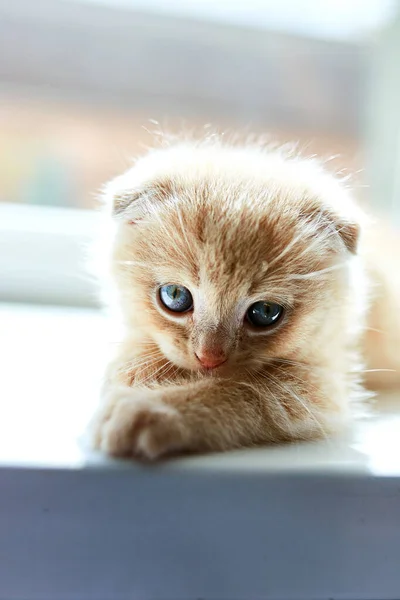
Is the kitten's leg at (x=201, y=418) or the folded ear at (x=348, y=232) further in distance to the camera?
the folded ear at (x=348, y=232)

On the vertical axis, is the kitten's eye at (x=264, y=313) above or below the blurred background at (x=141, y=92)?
below

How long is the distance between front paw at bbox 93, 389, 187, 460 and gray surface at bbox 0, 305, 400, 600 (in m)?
0.02

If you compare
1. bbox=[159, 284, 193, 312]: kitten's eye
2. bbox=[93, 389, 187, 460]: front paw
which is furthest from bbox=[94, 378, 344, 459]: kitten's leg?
bbox=[159, 284, 193, 312]: kitten's eye

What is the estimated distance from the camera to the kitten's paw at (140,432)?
67 centimetres

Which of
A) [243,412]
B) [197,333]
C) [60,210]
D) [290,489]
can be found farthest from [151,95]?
[290,489]

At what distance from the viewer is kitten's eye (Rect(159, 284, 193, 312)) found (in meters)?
0.92

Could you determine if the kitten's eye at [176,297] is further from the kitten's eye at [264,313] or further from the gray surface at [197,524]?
the gray surface at [197,524]

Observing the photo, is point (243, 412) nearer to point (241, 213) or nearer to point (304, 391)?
point (304, 391)

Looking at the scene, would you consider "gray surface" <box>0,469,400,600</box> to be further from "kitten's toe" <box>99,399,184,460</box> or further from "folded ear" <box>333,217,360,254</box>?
"folded ear" <box>333,217,360,254</box>

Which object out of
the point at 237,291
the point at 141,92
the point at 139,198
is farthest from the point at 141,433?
the point at 141,92

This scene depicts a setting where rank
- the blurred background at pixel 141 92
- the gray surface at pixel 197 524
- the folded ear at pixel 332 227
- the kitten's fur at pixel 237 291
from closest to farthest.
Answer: the gray surface at pixel 197 524, the kitten's fur at pixel 237 291, the folded ear at pixel 332 227, the blurred background at pixel 141 92

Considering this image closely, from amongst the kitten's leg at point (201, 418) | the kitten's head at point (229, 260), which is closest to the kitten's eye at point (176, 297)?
the kitten's head at point (229, 260)

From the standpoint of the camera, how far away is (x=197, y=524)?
2.26 ft

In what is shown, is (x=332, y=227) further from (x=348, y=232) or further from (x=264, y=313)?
(x=264, y=313)
